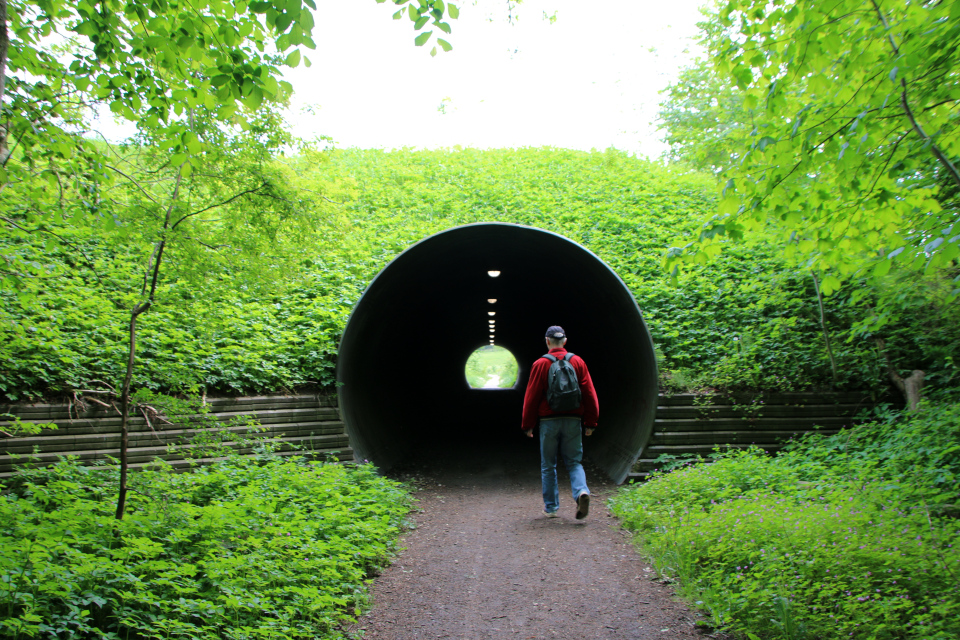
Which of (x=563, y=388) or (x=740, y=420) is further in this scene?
(x=740, y=420)

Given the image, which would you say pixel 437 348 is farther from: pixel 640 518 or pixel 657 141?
pixel 657 141

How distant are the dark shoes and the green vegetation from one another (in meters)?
45.3

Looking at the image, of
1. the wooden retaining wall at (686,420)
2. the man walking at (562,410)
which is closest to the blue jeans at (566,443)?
the man walking at (562,410)

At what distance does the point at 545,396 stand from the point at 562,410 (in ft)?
0.78

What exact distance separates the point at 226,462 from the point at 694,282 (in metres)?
8.13

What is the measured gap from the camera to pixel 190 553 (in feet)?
12.2

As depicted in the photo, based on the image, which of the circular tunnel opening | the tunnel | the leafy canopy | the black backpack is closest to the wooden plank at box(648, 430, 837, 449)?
the tunnel

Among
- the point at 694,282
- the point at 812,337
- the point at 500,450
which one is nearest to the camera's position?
the point at 812,337

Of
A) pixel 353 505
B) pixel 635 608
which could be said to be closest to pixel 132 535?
pixel 353 505

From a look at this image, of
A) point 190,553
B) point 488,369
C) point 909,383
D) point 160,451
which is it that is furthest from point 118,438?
point 488,369

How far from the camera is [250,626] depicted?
3.12 m

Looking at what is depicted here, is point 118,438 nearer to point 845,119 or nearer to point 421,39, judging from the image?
point 421,39

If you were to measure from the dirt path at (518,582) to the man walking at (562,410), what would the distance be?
1.72ft

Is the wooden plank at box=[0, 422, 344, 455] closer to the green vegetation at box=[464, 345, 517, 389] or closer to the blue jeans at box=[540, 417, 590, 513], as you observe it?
the blue jeans at box=[540, 417, 590, 513]
